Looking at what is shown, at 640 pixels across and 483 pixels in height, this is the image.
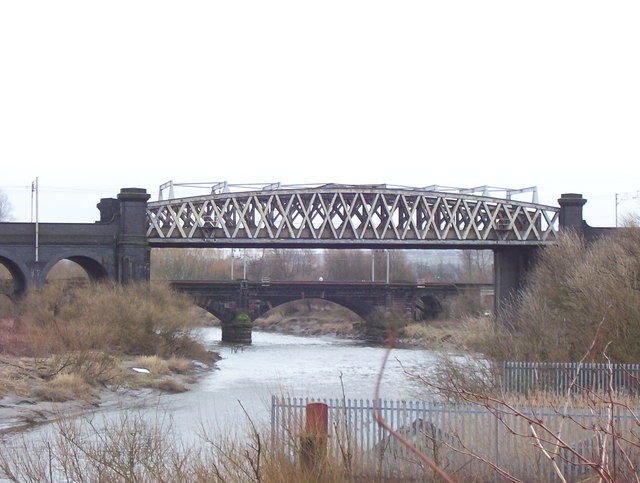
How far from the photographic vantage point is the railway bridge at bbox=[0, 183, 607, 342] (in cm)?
6391

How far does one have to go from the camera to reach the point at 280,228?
68.4m

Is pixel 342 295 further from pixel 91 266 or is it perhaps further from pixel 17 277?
pixel 17 277

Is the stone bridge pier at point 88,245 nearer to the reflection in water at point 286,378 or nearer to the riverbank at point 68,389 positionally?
the reflection in water at point 286,378

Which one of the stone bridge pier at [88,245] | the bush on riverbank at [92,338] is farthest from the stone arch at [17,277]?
the bush on riverbank at [92,338]

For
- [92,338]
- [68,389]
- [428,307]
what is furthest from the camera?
[428,307]

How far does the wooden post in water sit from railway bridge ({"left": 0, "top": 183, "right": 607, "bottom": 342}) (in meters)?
52.2

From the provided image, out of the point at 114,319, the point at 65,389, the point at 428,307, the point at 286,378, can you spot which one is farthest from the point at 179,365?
the point at 428,307

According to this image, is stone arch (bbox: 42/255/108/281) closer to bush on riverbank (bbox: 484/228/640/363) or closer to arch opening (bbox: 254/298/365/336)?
bush on riverbank (bbox: 484/228/640/363)

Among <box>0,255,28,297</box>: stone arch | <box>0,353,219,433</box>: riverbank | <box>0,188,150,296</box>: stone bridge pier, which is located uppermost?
<box>0,188,150,296</box>: stone bridge pier

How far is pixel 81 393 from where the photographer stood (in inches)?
1438

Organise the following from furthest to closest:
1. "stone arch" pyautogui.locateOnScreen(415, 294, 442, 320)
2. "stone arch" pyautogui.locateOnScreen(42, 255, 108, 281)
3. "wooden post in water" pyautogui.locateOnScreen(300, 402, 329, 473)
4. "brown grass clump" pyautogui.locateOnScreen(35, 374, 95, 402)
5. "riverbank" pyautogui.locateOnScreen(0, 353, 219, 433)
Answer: "stone arch" pyautogui.locateOnScreen(415, 294, 442, 320), "stone arch" pyautogui.locateOnScreen(42, 255, 108, 281), "brown grass clump" pyautogui.locateOnScreen(35, 374, 95, 402), "riverbank" pyautogui.locateOnScreen(0, 353, 219, 433), "wooden post in water" pyautogui.locateOnScreen(300, 402, 329, 473)

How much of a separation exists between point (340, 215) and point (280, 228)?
5.02 meters

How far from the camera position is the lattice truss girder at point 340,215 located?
6856 centimetres

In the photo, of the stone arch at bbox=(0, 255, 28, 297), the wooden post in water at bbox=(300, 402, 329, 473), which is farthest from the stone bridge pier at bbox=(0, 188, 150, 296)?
the wooden post in water at bbox=(300, 402, 329, 473)
